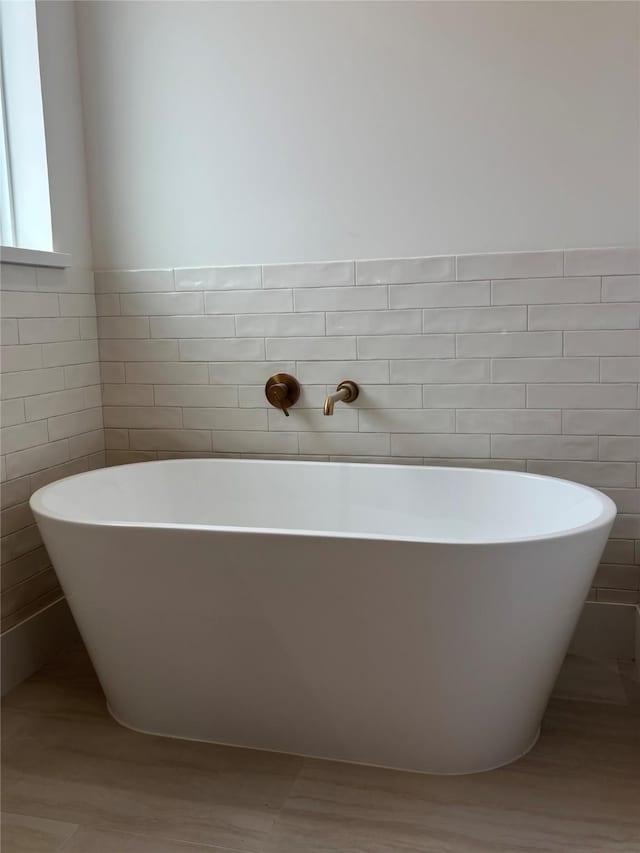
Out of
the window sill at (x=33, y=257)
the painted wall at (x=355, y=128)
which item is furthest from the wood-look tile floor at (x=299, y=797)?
the painted wall at (x=355, y=128)

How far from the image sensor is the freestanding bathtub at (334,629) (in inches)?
75.0

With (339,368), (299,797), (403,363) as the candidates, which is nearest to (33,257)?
(339,368)

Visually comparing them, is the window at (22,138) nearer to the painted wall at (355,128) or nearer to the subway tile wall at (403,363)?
the painted wall at (355,128)

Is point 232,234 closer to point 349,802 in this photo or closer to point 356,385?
point 356,385

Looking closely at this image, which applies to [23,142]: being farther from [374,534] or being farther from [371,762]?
[371,762]

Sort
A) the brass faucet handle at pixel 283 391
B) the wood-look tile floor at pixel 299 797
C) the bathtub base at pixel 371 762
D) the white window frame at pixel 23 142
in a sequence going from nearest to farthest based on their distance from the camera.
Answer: the wood-look tile floor at pixel 299 797, the bathtub base at pixel 371 762, the white window frame at pixel 23 142, the brass faucet handle at pixel 283 391

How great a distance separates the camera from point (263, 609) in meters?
2.03

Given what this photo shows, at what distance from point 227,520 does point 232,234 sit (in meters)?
1.06

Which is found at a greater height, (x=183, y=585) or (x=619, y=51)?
(x=619, y=51)

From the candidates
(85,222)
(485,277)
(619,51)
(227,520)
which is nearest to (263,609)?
(227,520)

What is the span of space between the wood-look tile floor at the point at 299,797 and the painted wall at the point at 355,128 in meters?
1.60

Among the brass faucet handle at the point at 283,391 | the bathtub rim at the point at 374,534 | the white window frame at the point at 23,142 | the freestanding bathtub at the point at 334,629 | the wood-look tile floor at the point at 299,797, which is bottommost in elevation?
the wood-look tile floor at the point at 299,797

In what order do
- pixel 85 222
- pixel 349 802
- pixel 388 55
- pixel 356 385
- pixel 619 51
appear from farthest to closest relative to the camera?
pixel 85 222, pixel 356 385, pixel 388 55, pixel 619 51, pixel 349 802

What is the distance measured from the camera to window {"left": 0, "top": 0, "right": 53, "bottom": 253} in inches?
108
